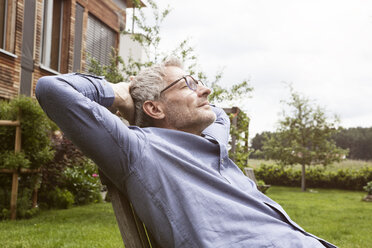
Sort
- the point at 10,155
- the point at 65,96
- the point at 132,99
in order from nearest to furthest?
the point at 65,96, the point at 132,99, the point at 10,155

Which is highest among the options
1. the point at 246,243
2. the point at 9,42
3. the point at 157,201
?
the point at 9,42

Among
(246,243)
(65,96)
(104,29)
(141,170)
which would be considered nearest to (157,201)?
(141,170)

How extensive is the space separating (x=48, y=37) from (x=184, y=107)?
10.3m

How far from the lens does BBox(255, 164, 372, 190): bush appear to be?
2232 centimetres

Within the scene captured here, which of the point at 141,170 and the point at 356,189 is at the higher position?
the point at 141,170

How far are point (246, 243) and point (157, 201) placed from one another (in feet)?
1.27

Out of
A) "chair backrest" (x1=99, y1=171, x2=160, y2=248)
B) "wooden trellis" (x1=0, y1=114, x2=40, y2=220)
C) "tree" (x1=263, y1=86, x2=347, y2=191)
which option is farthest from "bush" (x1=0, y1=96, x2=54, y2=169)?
"tree" (x1=263, y1=86, x2=347, y2=191)

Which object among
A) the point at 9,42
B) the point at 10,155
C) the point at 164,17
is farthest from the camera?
the point at 9,42

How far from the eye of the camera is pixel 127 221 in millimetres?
1617

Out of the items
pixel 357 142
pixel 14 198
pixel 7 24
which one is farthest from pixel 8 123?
pixel 357 142

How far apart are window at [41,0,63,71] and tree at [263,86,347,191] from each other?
13375mm

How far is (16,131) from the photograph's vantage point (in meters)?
6.85

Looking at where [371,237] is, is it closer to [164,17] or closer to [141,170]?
[164,17]

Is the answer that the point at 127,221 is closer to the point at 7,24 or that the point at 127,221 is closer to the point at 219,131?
the point at 219,131
